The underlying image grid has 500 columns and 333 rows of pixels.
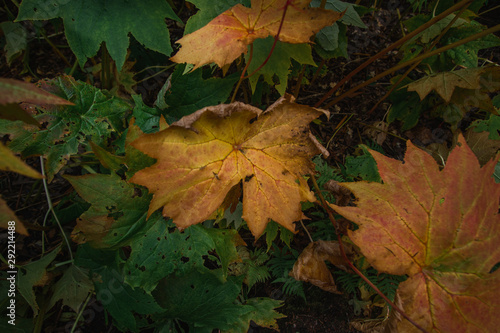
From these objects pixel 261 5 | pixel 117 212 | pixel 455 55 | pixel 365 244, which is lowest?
pixel 117 212

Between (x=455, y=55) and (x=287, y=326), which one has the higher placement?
(x=455, y=55)

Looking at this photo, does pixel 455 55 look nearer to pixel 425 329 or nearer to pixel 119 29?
pixel 425 329

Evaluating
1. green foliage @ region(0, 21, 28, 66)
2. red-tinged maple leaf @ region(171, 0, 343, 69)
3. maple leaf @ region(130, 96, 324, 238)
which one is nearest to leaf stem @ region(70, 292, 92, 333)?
maple leaf @ region(130, 96, 324, 238)

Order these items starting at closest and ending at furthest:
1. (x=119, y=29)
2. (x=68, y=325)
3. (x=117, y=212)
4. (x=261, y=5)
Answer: (x=261, y=5)
(x=117, y=212)
(x=119, y=29)
(x=68, y=325)

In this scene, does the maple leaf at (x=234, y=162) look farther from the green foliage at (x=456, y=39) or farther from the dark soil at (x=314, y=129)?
the green foliage at (x=456, y=39)

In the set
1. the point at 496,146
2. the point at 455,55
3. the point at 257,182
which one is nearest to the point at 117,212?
the point at 257,182

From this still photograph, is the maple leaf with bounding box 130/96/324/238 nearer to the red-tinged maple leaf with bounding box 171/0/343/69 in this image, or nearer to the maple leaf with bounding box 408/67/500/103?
the red-tinged maple leaf with bounding box 171/0/343/69
